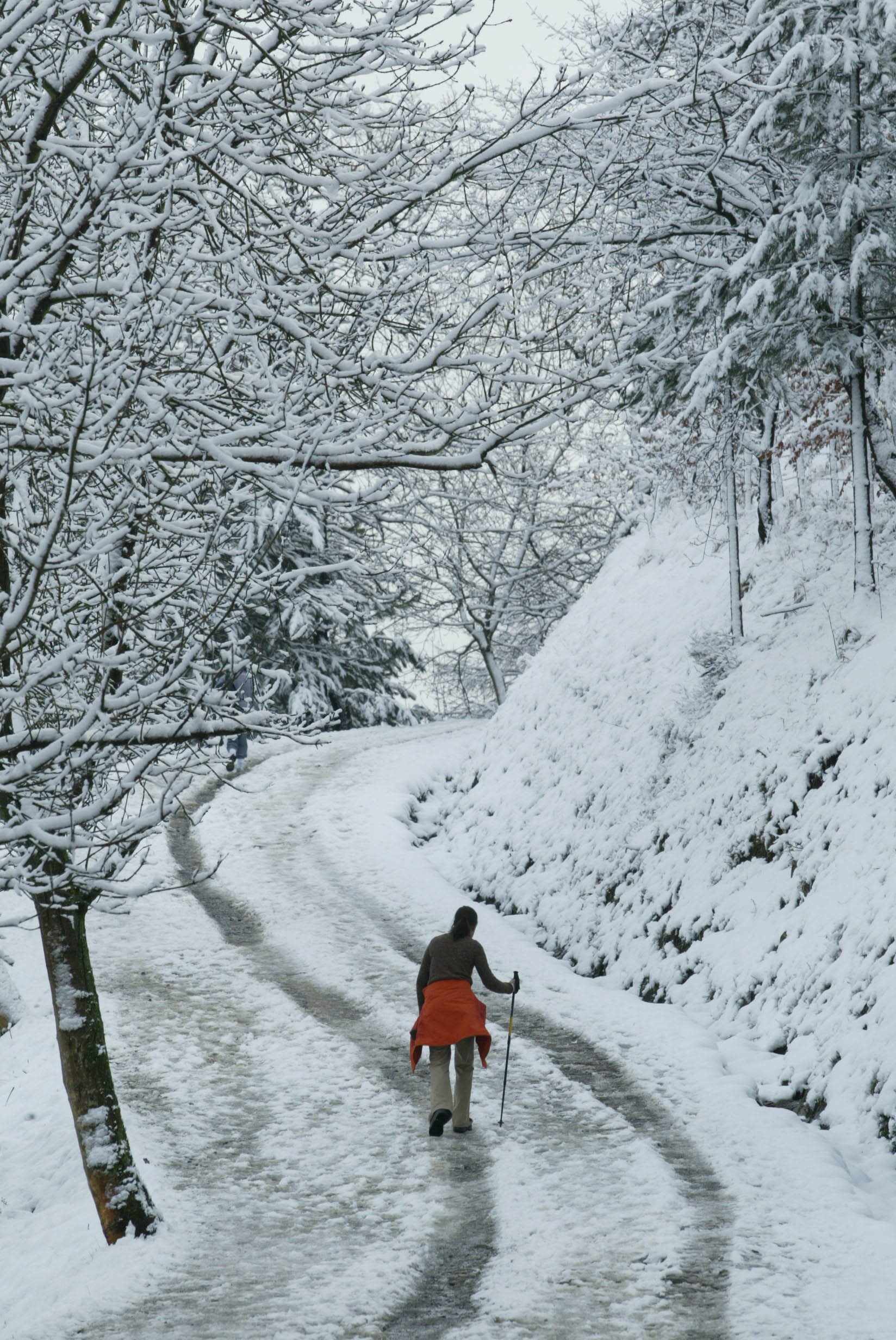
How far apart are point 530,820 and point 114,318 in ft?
40.2

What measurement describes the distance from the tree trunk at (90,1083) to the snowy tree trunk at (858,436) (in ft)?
28.2

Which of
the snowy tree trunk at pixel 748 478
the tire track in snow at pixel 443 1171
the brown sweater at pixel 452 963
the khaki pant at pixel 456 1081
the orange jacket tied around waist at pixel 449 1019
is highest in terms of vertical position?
the snowy tree trunk at pixel 748 478

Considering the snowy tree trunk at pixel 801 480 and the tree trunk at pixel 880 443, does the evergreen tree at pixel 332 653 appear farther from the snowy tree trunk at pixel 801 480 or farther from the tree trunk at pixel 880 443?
the tree trunk at pixel 880 443

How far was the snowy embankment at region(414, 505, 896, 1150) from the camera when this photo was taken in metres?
8.85

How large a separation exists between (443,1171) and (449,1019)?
3.95 ft

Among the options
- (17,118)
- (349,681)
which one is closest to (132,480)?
(17,118)

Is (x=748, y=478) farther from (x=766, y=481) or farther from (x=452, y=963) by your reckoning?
(x=452, y=963)

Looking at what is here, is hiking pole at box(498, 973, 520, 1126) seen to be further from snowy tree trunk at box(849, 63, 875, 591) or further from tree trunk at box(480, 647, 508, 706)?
tree trunk at box(480, 647, 508, 706)

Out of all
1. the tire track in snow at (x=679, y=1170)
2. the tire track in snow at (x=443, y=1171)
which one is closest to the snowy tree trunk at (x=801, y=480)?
the tire track in snow at (x=679, y=1170)

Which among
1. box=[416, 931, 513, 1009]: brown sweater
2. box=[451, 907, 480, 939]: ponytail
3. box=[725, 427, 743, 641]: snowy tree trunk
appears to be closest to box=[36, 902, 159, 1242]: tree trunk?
box=[416, 931, 513, 1009]: brown sweater

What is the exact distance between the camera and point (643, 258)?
39.1 feet

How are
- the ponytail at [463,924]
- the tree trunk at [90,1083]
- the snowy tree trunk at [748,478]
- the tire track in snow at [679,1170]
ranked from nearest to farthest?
the tire track in snow at [679,1170] → the tree trunk at [90,1083] → the ponytail at [463,924] → the snowy tree trunk at [748,478]

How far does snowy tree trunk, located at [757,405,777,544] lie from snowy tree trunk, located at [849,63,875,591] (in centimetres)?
194

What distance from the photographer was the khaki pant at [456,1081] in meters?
8.55
